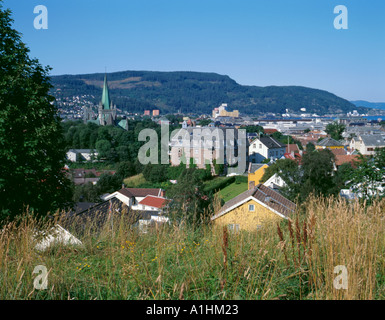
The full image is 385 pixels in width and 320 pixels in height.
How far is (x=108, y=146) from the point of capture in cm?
5769

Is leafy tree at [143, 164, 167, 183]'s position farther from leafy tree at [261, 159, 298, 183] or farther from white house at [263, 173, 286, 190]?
leafy tree at [261, 159, 298, 183]

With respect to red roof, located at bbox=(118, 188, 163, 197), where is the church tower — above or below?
above

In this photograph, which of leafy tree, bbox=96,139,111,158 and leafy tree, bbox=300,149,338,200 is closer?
leafy tree, bbox=300,149,338,200

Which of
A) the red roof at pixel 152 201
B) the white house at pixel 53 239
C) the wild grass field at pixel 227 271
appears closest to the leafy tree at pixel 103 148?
the red roof at pixel 152 201

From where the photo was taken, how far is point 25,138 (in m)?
7.26

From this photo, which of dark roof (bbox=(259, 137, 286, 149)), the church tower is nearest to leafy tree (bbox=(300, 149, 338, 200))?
dark roof (bbox=(259, 137, 286, 149))

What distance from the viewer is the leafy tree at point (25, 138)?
6.94 m

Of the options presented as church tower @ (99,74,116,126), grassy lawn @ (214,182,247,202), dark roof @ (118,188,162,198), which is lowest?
dark roof @ (118,188,162,198)

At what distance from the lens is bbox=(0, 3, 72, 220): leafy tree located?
6938 millimetres

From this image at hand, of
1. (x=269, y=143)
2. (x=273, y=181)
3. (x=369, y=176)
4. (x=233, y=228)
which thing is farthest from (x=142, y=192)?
(x=233, y=228)

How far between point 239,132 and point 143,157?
12797mm
